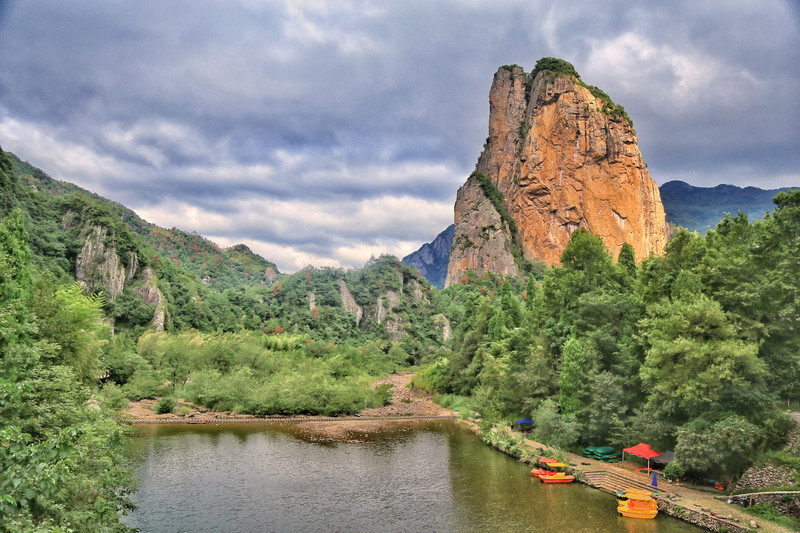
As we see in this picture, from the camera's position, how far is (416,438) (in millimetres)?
35125

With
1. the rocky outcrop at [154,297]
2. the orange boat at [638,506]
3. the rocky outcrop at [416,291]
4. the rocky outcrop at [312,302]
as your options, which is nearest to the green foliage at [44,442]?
the orange boat at [638,506]

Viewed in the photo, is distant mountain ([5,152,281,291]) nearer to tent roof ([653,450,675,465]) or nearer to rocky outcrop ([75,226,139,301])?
rocky outcrop ([75,226,139,301])

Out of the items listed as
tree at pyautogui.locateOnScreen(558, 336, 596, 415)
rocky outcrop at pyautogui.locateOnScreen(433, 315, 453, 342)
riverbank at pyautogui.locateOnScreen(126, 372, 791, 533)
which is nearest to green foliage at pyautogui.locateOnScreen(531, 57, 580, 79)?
rocky outcrop at pyautogui.locateOnScreen(433, 315, 453, 342)

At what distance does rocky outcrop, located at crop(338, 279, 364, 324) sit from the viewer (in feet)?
285

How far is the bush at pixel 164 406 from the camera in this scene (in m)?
41.5

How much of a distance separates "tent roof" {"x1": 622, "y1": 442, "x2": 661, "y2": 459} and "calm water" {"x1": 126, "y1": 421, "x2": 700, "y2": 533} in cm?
284

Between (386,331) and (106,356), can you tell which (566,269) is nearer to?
(106,356)

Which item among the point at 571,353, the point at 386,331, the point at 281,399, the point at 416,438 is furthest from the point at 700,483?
the point at 386,331

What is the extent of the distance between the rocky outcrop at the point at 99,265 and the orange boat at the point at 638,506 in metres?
61.2

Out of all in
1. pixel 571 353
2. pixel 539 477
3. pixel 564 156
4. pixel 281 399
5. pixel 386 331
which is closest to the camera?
pixel 539 477

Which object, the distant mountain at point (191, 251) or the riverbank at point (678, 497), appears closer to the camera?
the riverbank at point (678, 497)

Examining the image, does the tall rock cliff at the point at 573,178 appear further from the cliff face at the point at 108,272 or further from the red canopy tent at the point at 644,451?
the red canopy tent at the point at 644,451

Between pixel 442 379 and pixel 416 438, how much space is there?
1976cm

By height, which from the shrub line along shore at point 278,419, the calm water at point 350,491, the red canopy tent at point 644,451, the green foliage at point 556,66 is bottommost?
the shrub line along shore at point 278,419
